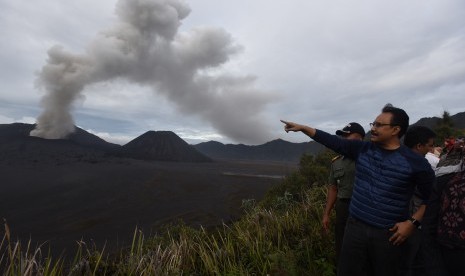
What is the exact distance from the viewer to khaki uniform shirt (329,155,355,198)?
3627 mm

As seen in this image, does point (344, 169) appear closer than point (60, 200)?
Yes

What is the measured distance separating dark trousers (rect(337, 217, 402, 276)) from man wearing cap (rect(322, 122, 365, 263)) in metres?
1.04

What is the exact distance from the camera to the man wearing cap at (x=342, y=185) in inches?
140

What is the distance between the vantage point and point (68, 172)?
75125mm

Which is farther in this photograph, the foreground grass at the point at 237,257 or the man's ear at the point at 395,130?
the foreground grass at the point at 237,257

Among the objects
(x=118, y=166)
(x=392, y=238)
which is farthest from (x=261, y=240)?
(x=118, y=166)

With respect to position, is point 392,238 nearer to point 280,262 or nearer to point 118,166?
point 280,262

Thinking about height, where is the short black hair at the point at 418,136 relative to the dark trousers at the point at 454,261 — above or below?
above

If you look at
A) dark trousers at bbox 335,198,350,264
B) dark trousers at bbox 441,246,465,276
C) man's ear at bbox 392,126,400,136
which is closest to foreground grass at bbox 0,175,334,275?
dark trousers at bbox 335,198,350,264

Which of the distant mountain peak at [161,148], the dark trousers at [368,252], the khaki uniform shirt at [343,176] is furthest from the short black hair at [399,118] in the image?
the distant mountain peak at [161,148]

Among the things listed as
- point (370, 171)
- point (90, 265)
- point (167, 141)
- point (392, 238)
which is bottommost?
point (90, 265)

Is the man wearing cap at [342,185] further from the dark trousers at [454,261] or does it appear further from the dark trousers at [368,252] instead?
the dark trousers at [454,261]

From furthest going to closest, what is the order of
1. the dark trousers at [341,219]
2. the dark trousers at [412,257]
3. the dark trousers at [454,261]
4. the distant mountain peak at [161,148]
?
1. the distant mountain peak at [161,148]
2. the dark trousers at [341,219]
3. the dark trousers at [412,257]
4. the dark trousers at [454,261]

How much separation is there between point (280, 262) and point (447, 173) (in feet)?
6.17
